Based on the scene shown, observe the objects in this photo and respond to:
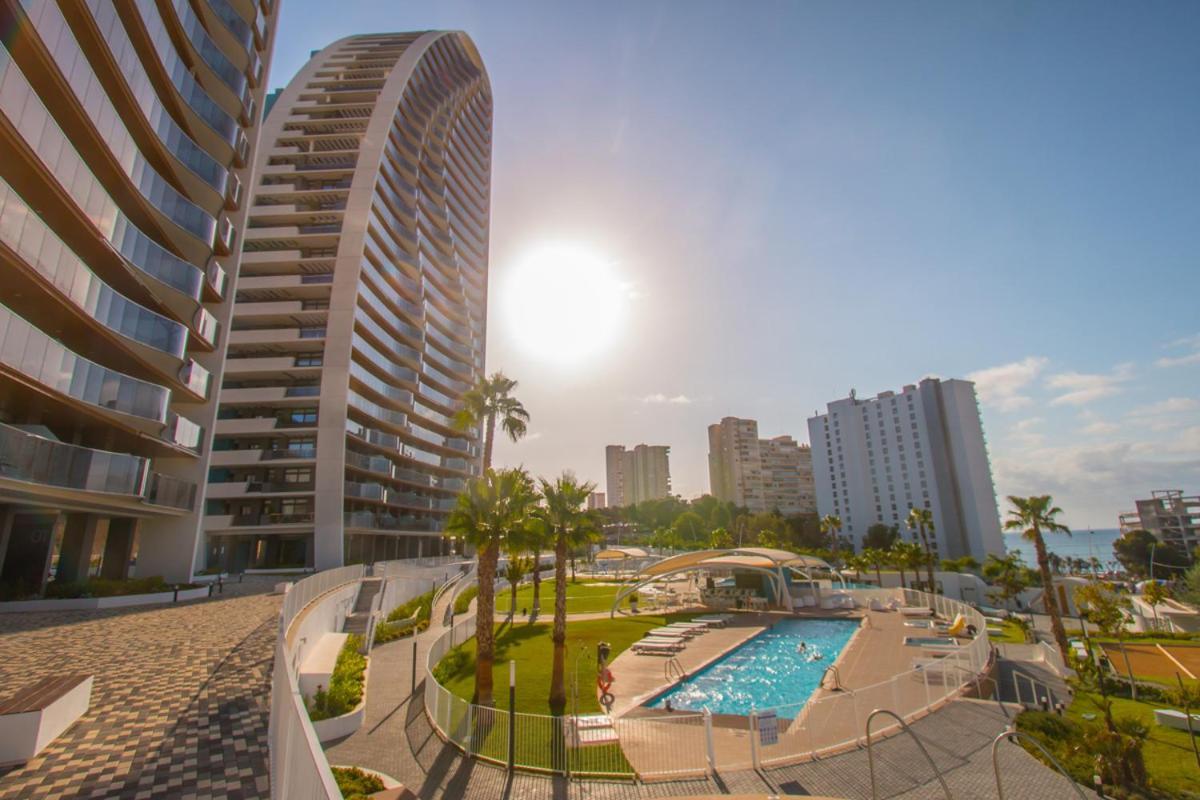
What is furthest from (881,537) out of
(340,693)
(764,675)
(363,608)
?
(340,693)

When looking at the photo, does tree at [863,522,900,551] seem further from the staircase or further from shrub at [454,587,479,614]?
the staircase

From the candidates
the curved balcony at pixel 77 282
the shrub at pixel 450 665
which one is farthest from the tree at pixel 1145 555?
the curved balcony at pixel 77 282

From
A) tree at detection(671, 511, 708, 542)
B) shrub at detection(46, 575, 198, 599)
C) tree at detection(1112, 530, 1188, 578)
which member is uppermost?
tree at detection(671, 511, 708, 542)

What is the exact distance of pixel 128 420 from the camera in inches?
844

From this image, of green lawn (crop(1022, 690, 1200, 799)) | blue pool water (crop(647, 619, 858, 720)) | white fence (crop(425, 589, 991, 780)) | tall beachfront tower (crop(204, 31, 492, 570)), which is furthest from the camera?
tall beachfront tower (crop(204, 31, 492, 570))

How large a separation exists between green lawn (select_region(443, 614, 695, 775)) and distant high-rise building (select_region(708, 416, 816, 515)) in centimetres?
11665

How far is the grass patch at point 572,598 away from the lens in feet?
132

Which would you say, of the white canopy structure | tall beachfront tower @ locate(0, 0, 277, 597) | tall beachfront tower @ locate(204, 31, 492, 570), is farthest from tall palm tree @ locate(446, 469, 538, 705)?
tall beachfront tower @ locate(204, 31, 492, 570)

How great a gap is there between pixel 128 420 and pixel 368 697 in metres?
14.5

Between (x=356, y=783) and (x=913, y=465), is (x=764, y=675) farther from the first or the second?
(x=913, y=465)

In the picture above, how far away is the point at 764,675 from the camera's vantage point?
24547 millimetres

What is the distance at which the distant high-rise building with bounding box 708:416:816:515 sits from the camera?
487 ft

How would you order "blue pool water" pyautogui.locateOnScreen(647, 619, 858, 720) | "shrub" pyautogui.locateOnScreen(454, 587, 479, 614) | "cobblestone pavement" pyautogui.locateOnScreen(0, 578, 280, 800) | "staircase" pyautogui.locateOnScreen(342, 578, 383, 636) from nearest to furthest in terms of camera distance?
"cobblestone pavement" pyautogui.locateOnScreen(0, 578, 280, 800), "blue pool water" pyautogui.locateOnScreen(647, 619, 858, 720), "staircase" pyautogui.locateOnScreen(342, 578, 383, 636), "shrub" pyautogui.locateOnScreen(454, 587, 479, 614)

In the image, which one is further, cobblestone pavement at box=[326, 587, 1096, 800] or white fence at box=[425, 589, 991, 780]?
white fence at box=[425, 589, 991, 780]
